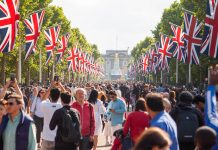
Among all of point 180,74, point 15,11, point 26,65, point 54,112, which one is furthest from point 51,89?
point 180,74

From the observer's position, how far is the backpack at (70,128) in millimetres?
9914

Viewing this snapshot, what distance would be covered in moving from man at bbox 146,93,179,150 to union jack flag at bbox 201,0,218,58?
514 inches

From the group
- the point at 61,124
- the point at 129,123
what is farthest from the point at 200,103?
the point at 61,124

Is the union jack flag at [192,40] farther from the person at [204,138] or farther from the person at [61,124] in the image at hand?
the person at [204,138]

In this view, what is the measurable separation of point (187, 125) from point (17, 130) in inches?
115

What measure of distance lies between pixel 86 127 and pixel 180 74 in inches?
2263

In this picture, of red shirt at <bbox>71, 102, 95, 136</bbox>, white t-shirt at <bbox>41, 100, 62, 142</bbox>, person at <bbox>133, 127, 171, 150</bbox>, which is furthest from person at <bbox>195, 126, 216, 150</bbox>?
red shirt at <bbox>71, 102, 95, 136</bbox>

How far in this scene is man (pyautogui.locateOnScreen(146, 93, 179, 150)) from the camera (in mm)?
6855

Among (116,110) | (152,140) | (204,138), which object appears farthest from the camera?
(116,110)

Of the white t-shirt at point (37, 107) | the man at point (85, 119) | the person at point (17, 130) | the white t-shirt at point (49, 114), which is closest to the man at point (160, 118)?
the person at point (17, 130)

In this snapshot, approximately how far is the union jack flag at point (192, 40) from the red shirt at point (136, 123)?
18.7m

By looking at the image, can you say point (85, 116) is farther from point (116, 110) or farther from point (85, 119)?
point (116, 110)

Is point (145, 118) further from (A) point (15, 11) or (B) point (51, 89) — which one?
(A) point (15, 11)

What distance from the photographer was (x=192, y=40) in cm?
2883
